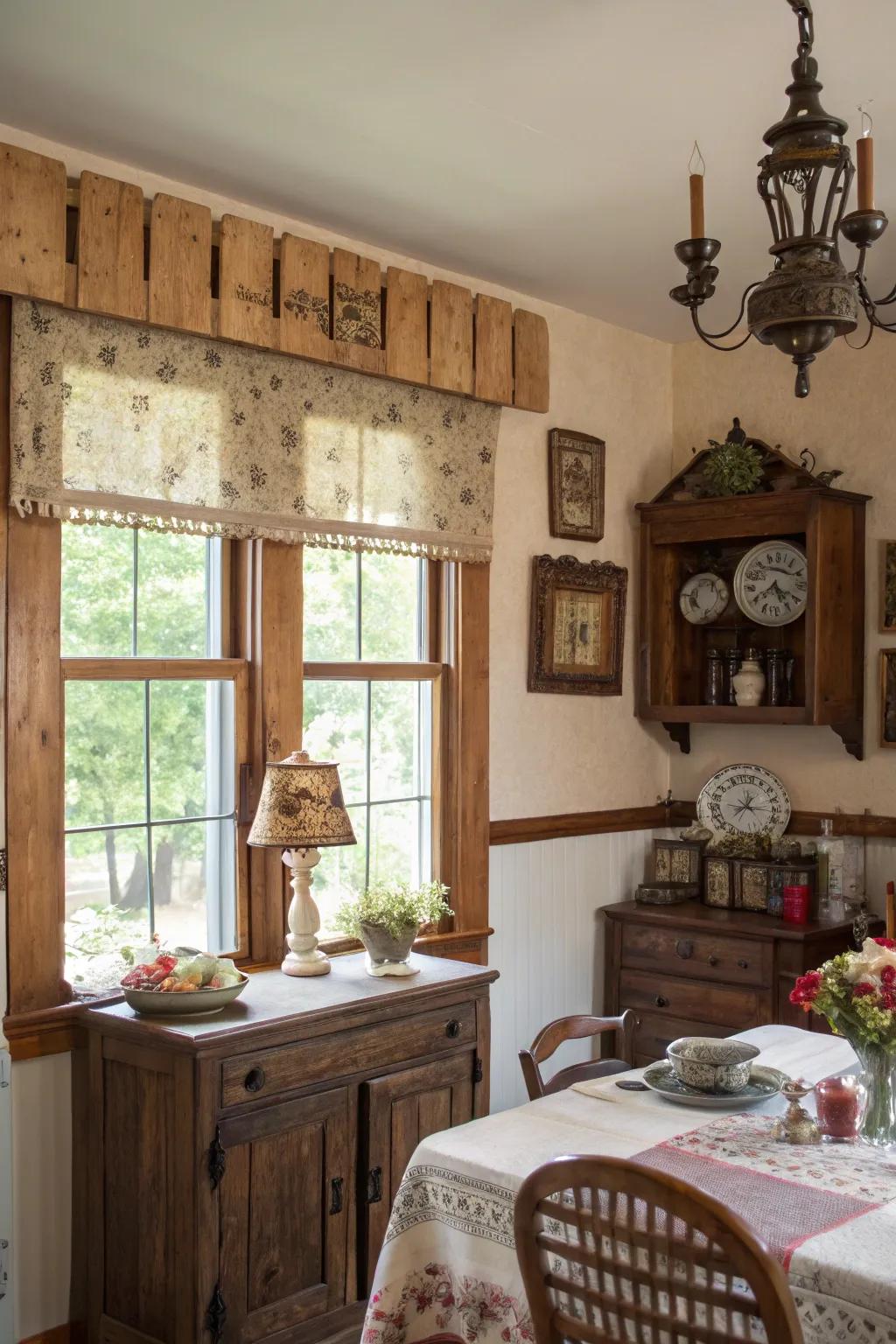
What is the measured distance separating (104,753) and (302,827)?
55 cm

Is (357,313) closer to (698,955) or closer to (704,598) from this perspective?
(704,598)

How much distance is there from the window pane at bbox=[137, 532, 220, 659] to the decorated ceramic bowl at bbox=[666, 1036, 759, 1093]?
5.51ft

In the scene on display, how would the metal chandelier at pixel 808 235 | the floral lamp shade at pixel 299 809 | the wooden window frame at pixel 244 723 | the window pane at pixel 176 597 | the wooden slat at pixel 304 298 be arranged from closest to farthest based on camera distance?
the metal chandelier at pixel 808 235 → the wooden window frame at pixel 244 723 → the floral lamp shade at pixel 299 809 → the window pane at pixel 176 597 → the wooden slat at pixel 304 298

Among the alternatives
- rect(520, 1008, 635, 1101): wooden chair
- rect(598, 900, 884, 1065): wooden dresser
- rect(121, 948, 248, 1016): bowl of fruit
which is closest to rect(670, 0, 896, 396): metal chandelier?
rect(520, 1008, 635, 1101): wooden chair

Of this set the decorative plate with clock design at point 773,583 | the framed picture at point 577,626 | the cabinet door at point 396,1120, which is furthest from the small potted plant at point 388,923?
the decorative plate with clock design at point 773,583

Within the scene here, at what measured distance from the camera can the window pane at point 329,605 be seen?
3807 millimetres

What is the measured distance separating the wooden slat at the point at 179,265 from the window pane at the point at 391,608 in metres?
0.97

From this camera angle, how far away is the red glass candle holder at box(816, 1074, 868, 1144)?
7.82ft

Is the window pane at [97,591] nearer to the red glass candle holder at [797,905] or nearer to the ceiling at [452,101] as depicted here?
the ceiling at [452,101]

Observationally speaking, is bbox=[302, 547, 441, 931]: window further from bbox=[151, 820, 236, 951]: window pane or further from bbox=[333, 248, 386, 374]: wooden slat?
bbox=[333, 248, 386, 374]: wooden slat

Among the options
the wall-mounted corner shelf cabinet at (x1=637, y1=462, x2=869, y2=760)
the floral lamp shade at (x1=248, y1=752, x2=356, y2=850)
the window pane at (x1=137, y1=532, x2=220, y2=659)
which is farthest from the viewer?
the wall-mounted corner shelf cabinet at (x1=637, y1=462, x2=869, y2=760)

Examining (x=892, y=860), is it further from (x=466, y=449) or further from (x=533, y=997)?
→ (x=466, y=449)

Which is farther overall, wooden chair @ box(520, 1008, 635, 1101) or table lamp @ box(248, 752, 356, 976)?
table lamp @ box(248, 752, 356, 976)

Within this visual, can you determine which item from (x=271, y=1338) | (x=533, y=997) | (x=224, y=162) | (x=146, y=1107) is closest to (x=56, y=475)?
(x=224, y=162)
